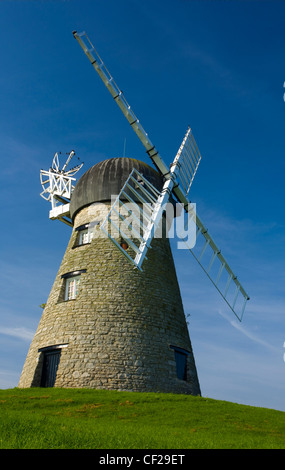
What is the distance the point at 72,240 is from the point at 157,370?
9.27m

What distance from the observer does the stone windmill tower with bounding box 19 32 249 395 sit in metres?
20.4

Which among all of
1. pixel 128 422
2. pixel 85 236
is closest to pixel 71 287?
pixel 85 236

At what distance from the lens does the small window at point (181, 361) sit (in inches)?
877

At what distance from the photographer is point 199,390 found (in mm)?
23625

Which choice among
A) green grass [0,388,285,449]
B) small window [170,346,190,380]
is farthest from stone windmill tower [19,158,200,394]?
green grass [0,388,285,449]

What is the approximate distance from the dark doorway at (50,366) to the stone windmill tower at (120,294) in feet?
0.16

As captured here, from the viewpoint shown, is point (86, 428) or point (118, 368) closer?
point (86, 428)

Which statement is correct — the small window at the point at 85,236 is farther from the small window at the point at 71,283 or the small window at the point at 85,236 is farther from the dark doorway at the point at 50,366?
the dark doorway at the point at 50,366

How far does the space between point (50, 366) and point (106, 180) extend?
10.7 m

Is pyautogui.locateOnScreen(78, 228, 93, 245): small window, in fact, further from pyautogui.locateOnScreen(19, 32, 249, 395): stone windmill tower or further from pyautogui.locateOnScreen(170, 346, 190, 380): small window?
pyautogui.locateOnScreen(170, 346, 190, 380): small window

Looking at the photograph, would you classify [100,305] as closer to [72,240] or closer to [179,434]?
[72,240]

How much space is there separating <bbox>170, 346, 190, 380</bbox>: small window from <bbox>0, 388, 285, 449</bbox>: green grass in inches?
121
